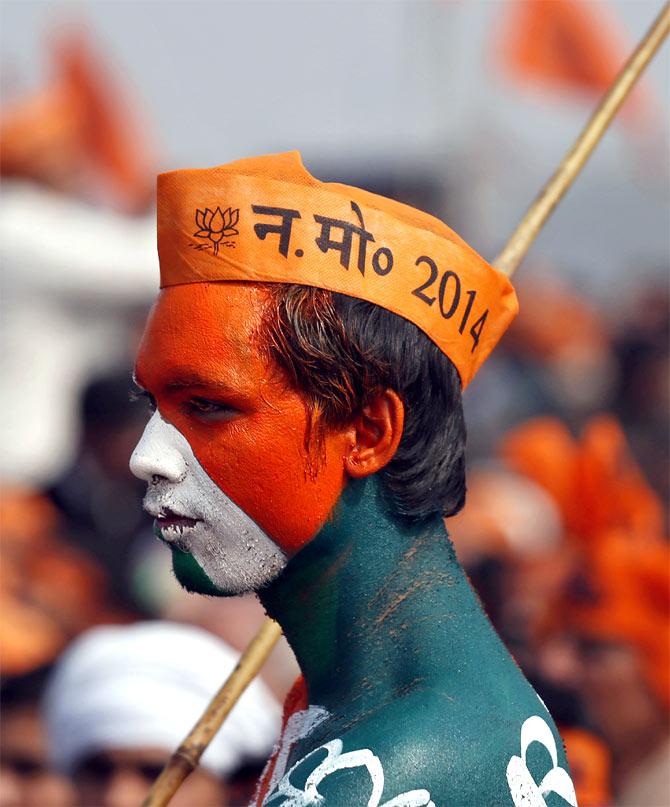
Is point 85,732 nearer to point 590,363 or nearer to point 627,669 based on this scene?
point 627,669

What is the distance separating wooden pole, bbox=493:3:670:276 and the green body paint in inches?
31.5

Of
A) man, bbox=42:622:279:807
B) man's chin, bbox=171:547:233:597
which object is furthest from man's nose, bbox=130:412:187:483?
man, bbox=42:622:279:807

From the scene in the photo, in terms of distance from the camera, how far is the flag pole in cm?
288

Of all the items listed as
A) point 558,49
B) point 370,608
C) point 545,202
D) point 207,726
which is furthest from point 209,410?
point 558,49

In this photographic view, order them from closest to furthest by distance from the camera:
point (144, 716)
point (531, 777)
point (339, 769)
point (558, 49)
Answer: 1. point (339, 769)
2. point (531, 777)
3. point (144, 716)
4. point (558, 49)

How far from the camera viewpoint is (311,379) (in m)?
2.36

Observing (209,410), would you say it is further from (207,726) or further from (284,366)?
(207,726)

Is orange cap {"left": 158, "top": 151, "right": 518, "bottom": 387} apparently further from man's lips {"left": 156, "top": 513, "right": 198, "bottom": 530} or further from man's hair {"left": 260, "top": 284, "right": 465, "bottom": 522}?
man's lips {"left": 156, "top": 513, "right": 198, "bottom": 530}

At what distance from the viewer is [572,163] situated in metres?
3.09

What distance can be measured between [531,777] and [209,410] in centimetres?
75

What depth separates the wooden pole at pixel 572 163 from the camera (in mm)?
3090

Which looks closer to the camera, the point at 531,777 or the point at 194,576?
the point at 531,777

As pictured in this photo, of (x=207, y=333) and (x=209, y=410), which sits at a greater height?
(x=207, y=333)

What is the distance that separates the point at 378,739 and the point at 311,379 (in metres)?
0.55
